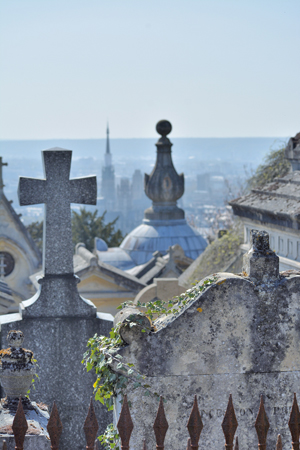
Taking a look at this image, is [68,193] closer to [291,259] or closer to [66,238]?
[66,238]

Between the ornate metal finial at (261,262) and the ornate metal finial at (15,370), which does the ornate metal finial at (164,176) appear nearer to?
the ornate metal finial at (15,370)

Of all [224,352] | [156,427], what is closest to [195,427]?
[156,427]

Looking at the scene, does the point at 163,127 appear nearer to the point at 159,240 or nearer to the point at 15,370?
the point at 159,240

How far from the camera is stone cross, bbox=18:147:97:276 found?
746cm

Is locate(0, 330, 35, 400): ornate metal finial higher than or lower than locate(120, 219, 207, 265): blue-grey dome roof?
lower

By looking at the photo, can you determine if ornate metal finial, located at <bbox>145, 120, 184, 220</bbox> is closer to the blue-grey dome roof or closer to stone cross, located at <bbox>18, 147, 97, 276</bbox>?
the blue-grey dome roof

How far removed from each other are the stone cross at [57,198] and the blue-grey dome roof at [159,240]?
2272 centimetres

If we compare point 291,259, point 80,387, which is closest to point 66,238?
point 80,387

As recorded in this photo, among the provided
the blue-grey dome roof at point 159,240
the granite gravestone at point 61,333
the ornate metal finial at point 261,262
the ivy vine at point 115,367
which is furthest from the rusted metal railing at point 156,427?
the blue-grey dome roof at point 159,240

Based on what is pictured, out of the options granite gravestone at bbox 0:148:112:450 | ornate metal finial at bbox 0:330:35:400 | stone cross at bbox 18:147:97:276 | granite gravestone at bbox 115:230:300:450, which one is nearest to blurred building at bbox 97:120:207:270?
stone cross at bbox 18:147:97:276

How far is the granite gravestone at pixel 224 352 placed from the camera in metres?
4.55

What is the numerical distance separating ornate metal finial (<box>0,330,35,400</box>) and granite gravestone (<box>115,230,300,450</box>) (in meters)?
0.90

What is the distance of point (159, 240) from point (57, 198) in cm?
2387

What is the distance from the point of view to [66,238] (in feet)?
24.6
